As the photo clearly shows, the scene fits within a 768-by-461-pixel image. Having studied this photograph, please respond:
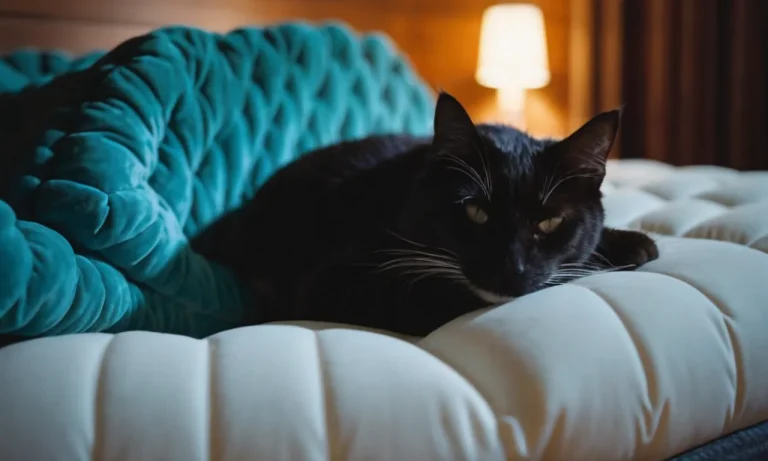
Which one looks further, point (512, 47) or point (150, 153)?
point (512, 47)

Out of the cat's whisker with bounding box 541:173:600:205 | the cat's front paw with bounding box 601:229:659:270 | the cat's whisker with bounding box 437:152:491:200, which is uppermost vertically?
the cat's whisker with bounding box 437:152:491:200

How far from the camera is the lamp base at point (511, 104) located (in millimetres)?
2660

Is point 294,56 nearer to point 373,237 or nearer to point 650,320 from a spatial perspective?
point 373,237

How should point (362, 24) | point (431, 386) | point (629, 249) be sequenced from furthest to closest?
point (362, 24)
point (629, 249)
point (431, 386)

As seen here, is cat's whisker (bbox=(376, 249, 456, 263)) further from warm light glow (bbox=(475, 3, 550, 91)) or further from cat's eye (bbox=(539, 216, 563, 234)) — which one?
warm light glow (bbox=(475, 3, 550, 91))

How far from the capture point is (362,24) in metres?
2.41

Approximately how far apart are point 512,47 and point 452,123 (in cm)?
167

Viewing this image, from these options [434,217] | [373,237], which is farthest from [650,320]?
[373,237]

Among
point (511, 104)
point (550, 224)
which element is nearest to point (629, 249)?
point (550, 224)

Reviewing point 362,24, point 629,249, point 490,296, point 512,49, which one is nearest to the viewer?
point 490,296

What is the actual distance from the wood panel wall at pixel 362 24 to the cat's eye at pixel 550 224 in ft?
4.24

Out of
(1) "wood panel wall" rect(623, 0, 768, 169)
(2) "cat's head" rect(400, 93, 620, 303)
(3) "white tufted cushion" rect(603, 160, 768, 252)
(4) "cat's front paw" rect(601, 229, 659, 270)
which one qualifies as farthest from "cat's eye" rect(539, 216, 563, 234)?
(1) "wood panel wall" rect(623, 0, 768, 169)

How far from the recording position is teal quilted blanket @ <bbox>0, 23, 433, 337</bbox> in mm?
792

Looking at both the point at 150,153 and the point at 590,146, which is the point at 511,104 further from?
the point at 150,153
